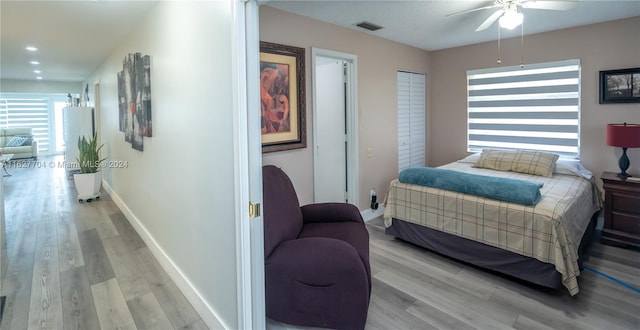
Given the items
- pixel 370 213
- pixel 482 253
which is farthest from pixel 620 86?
pixel 370 213

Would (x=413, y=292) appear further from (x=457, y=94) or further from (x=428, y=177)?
(x=457, y=94)

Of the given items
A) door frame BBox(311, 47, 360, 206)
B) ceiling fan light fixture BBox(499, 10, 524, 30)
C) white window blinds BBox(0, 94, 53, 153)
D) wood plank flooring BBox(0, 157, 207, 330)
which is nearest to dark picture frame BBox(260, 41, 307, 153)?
door frame BBox(311, 47, 360, 206)

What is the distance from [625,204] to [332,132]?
9.97 ft

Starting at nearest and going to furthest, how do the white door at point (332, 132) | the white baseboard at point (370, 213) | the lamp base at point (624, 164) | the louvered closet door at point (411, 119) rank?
the lamp base at point (624, 164) → the white door at point (332, 132) → the white baseboard at point (370, 213) → the louvered closet door at point (411, 119)

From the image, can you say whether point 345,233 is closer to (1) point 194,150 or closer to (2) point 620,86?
(1) point 194,150

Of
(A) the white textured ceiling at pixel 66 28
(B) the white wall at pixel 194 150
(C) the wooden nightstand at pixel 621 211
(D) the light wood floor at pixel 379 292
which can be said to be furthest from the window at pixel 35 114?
(C) the wooden nightstand at pixel 621 211

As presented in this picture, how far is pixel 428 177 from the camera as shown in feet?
10.3

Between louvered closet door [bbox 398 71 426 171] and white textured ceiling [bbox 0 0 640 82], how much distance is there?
1.78 feet

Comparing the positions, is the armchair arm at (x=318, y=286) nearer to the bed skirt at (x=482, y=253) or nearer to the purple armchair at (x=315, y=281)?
the purple armchair at (x=315, y=281)

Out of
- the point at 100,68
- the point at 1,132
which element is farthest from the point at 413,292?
the point at 1,132

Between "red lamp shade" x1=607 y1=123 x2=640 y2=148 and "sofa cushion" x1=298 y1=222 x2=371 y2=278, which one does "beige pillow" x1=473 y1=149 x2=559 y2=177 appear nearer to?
"red lamp shade" x1=607 y1=123 x2=640 y2=148

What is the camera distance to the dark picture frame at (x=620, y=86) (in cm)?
345

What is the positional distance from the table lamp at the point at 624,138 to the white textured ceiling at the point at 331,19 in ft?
3.69

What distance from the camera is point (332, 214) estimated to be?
8.84ft
